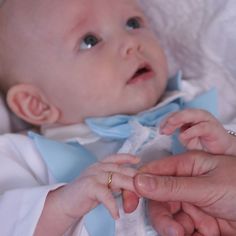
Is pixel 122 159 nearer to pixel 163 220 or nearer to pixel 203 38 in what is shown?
pixel 163 220

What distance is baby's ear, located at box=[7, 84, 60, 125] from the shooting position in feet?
4.21

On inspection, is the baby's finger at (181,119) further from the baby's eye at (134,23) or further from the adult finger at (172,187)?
the baby's eye at (134,23)

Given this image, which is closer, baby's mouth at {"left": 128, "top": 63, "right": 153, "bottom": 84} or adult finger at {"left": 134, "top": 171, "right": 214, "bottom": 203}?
adult finger at {"left": 134, "top": 171, "right": 214, "bottom": 203}

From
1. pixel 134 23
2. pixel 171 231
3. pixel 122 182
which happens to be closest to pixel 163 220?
pixel 171 231

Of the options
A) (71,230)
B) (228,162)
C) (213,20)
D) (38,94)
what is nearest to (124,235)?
(71,230)

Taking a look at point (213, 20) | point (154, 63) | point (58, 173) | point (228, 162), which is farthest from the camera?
point (213, 20)

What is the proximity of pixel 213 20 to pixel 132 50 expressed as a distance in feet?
1.11

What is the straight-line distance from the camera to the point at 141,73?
4.14 feet

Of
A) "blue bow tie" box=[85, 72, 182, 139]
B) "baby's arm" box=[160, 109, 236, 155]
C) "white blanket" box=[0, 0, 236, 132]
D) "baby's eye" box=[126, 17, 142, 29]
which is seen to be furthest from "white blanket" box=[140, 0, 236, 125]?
"baby's arm" box=[160, 109, 236, 155]

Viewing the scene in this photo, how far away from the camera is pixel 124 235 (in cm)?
108

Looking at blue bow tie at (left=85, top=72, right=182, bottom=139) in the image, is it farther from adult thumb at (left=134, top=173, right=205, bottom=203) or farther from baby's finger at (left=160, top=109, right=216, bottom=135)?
adult thumb at (left=134, top=173, right=205, bottom=203)

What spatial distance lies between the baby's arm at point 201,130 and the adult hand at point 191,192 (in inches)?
1.2

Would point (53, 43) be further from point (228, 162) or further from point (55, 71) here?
point (228, 162)

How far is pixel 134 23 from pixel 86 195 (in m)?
0.55
